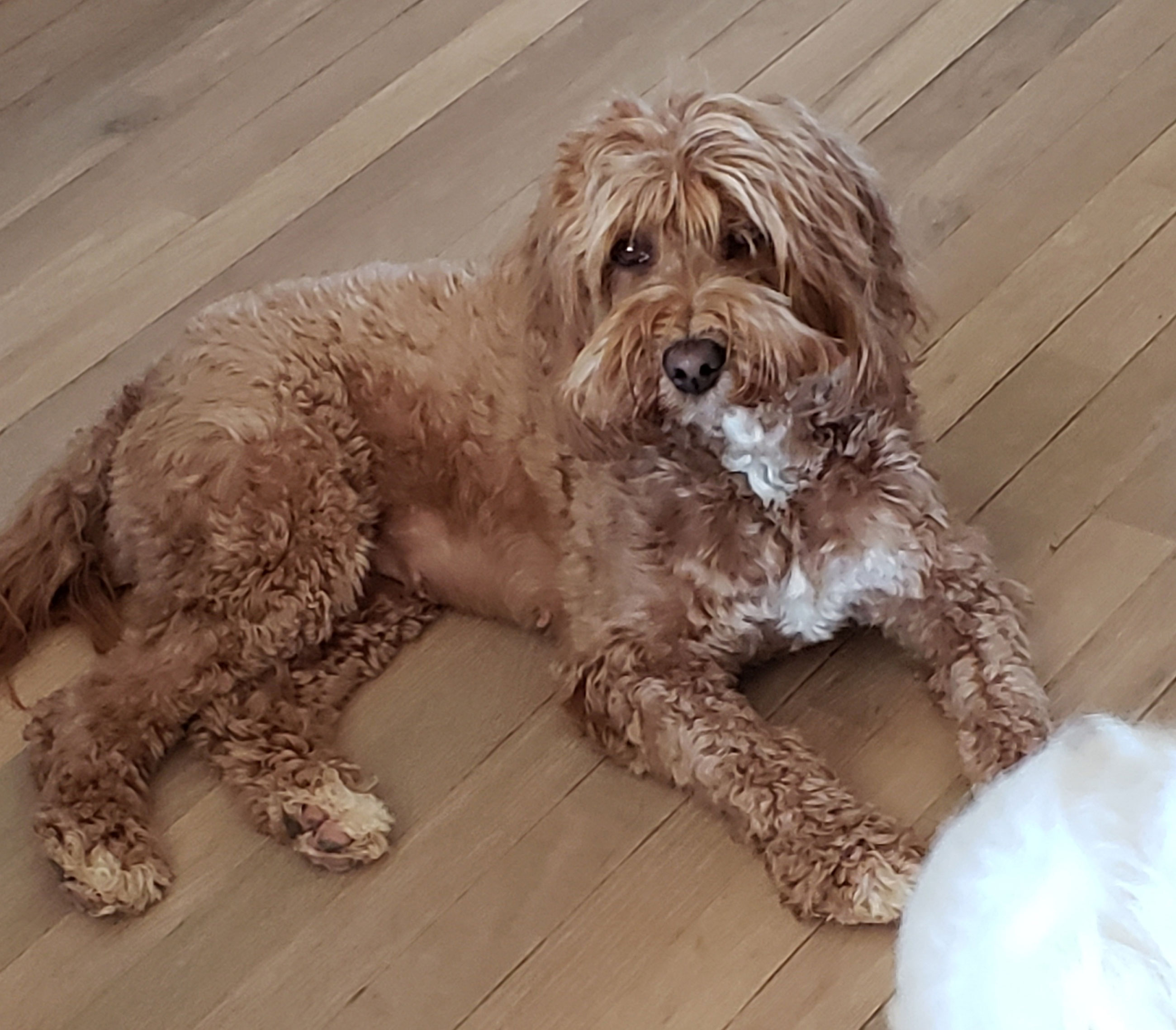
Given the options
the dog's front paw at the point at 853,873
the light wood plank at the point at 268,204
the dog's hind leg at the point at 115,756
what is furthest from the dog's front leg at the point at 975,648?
the light wood plank at the point at 268,204

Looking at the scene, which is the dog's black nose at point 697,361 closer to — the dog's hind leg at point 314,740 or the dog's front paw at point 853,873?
the dog's front paw at point 853,873

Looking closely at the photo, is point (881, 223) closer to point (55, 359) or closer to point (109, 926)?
point (109, 926)

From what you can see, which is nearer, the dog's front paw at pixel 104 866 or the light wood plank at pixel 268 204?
the dog's front paw at pixel 104 866

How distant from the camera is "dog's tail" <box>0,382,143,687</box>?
8.08ft

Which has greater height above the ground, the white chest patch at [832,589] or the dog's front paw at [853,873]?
the white chest patch at [832,589]

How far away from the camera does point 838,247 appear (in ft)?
6.49

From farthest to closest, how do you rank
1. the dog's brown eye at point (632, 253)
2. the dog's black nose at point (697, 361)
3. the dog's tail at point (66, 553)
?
the dog's tail at point (66, 553) < the dog's brown eye at point (632, 253) < the dog's black nose at point (697, 361)

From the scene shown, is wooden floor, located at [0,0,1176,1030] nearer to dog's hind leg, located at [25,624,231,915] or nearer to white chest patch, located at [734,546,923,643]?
dog's hind leg, located at [25,624,231,915]

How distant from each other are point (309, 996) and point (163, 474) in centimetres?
76

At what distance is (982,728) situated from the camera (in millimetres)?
2152

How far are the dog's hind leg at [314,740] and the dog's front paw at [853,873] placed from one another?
0.56 m

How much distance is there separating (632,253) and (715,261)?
102 mm

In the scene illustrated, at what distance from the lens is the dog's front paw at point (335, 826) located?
2.22m

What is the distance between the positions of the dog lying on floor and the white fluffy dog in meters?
0.65
